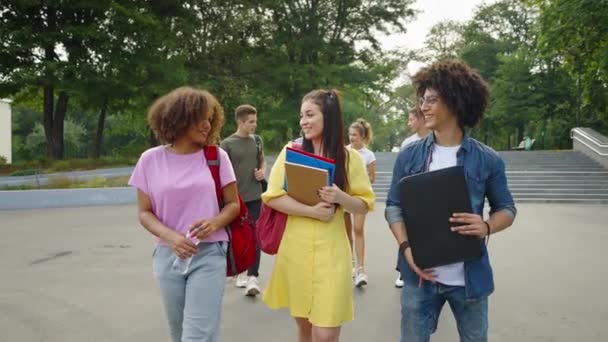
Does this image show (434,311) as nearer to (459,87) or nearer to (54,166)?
(459,87)

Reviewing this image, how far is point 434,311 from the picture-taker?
2352 mm

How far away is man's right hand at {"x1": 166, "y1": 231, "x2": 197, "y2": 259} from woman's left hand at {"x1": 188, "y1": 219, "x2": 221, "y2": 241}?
48 mm

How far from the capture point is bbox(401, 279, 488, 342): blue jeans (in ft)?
7.43

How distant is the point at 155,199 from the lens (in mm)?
2559

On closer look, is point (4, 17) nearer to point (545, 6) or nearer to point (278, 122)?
point (278, 122)

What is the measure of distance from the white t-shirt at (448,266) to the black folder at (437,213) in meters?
0.11

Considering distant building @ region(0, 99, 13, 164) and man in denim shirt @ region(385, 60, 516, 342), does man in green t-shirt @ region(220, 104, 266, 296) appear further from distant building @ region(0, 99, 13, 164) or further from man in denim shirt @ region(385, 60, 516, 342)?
distant building @ region(0, 99, 13, 164)

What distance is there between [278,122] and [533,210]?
1752cm

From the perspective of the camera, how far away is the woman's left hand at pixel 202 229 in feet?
8.04

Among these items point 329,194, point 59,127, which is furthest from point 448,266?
point 59,127

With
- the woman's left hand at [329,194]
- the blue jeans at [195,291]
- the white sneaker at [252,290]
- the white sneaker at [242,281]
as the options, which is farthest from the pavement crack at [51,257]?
the woman's left hand at [329,194]

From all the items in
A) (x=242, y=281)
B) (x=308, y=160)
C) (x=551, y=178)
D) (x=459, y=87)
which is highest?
(x=459, y=87)

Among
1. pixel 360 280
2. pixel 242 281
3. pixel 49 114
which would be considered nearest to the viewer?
pixel 360 280

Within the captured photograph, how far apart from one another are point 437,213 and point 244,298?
130 inches
